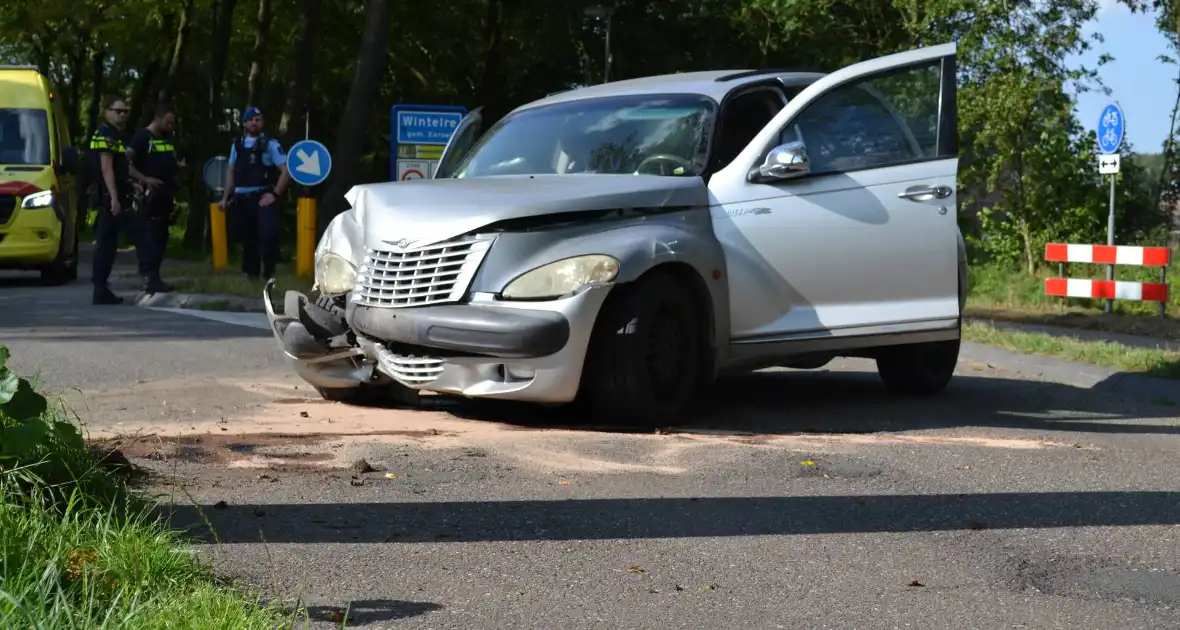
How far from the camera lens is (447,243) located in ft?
25.5

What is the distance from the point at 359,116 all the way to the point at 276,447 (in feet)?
45.7

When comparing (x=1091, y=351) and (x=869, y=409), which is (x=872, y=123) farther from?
(x=1091, y=351)

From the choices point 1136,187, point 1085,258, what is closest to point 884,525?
point 1085,258

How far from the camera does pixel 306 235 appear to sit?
1950 cm

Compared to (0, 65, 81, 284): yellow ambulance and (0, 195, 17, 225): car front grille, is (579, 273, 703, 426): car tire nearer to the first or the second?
(0, 65, 81, 284): yellow ambulance

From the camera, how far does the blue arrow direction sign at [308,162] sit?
63.8 ft

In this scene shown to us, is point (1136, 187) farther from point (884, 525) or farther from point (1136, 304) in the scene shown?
point (884, 525)

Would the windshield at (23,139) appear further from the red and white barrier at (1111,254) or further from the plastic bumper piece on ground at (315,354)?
the plastic bumper piece on ground at (315,354)

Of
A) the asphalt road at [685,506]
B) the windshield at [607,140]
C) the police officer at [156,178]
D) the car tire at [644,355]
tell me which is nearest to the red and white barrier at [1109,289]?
the asphalt road at [685,506]

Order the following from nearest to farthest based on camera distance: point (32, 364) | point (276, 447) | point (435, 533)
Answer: point (435, 533)
point (276, 447)
point (32, 364)

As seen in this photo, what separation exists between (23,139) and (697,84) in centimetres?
1293

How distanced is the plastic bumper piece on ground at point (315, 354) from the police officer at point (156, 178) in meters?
7.18

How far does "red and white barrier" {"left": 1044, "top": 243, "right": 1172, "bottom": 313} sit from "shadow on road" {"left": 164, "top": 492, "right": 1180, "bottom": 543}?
1161 centimetres

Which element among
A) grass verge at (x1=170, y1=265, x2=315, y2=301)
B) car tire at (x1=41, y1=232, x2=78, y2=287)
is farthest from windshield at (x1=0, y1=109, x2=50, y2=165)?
grass verge at (x1=170, y1=265, x2=315, y2=301)
